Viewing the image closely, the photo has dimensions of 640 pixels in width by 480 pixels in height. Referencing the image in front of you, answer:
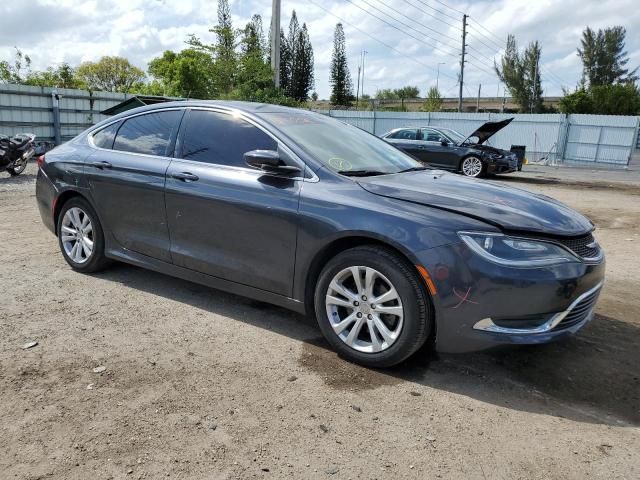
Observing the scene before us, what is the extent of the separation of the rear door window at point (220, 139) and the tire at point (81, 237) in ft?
4.25

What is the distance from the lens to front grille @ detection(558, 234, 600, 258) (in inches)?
126

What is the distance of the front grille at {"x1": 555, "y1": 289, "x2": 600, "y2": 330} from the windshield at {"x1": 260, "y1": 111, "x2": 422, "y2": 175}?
5.20ft

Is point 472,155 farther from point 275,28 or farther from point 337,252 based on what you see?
point 337,252

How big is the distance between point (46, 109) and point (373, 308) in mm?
17861

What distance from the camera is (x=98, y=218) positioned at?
4.79 meters

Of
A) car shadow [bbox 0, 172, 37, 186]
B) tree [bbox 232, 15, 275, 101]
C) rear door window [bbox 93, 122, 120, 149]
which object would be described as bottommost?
car shadow [bbox 0, 172, 37, 186]

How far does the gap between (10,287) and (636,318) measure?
5.36 metres

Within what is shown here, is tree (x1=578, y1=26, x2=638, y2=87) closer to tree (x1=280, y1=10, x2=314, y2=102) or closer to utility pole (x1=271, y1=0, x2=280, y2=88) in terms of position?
tree (x1=280, y1=10, x2=314, y2=102)

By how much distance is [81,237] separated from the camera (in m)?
5.01

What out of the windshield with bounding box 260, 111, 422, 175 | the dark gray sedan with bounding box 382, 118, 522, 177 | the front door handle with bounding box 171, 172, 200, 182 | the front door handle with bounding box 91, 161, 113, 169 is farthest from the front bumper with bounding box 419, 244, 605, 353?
the dark gray sedan with bounding box 382, 118, 522, 177

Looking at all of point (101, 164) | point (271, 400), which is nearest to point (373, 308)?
point (271, 400)

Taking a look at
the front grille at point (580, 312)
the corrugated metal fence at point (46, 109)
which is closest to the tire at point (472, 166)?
the front grille at point (580, 312)

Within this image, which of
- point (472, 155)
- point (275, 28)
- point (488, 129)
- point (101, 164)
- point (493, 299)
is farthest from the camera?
point (275, 28)

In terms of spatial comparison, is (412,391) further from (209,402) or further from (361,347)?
(209,402)
